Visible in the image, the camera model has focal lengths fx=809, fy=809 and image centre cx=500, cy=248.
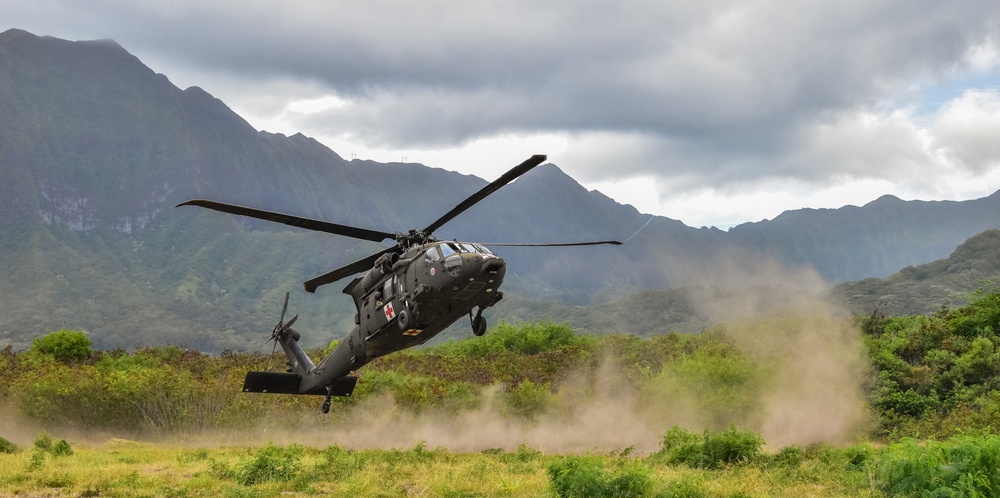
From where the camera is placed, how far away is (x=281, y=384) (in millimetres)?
28359

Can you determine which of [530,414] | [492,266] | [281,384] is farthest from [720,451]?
[530,414]

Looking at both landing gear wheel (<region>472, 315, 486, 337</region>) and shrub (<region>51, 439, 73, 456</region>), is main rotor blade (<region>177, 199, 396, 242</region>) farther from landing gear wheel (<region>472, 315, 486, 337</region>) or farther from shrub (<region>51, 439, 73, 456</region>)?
shrub (<region>51, 439, 73, 456</region>)

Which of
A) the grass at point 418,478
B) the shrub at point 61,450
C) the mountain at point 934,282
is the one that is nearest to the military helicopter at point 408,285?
the grass at point 418,478

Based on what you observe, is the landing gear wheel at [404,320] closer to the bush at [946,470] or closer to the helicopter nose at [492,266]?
the helicopter nose at [492,266]

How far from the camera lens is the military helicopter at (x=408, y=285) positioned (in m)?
21.6

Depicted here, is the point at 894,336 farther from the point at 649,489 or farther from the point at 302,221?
the point at 302,221

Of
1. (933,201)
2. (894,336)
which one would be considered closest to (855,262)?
(933,201)

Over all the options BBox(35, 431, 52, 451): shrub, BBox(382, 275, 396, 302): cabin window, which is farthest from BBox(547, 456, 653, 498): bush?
BBox(35, 431, 52, 451): shrub

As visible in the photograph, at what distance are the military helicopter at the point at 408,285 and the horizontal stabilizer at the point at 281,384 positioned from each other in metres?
0.04

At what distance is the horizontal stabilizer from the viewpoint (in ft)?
89.7

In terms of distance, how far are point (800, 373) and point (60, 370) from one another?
38192mm

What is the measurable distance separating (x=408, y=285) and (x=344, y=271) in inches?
132

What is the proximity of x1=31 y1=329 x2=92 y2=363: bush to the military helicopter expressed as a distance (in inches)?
1168

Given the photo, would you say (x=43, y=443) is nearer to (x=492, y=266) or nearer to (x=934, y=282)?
(x=492, y=266)
